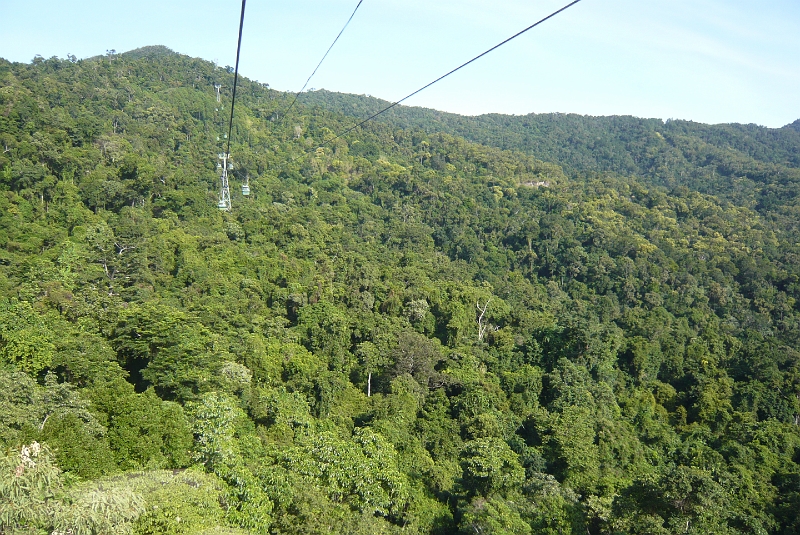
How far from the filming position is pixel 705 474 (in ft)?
44.7

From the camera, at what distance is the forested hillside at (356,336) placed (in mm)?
13227

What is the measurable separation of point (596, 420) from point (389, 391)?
9576mm

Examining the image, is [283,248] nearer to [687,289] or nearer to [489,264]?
[489,264]

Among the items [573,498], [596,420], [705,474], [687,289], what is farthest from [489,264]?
[705,474]

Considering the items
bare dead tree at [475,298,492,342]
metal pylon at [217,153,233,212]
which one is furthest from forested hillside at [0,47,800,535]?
metal pylon at [217,153,233,212]

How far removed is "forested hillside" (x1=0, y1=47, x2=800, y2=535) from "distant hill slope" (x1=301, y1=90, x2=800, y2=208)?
44.5ft

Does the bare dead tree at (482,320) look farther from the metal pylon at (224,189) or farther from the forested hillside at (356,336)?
the metal pylon at (224,189)

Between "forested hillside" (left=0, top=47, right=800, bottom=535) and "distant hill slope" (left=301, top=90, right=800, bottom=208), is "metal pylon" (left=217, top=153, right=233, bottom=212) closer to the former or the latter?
"forested hillside" (left=0, top=47, right=800, bottom=535)

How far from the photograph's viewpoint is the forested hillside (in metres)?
13.2

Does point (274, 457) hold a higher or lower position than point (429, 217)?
lower

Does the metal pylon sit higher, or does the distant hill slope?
the distant hill slope

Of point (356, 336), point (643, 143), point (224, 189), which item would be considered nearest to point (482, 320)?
point (356, 336)

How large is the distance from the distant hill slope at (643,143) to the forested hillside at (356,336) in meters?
13.5

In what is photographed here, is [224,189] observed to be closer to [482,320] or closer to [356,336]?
[356,336]
